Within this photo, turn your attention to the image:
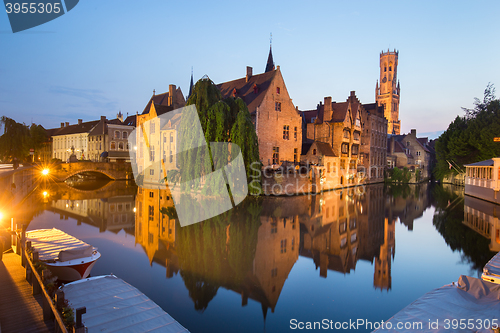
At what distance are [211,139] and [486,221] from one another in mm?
19604

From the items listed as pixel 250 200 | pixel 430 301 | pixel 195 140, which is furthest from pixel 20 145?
pixel 430 301

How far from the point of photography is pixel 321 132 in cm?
3978

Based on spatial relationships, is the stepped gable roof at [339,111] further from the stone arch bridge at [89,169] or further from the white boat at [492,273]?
the stone arch bridge at [89,169]

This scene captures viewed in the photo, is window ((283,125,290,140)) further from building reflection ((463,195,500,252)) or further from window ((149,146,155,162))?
window ((149,146,155,162))

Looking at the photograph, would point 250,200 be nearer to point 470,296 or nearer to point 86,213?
point 86,213

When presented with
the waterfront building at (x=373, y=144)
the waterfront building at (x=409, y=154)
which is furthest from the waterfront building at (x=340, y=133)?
the waterfront building at (x=409, y=154)

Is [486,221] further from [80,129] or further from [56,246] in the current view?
[80,129]

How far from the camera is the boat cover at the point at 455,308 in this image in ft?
16.4

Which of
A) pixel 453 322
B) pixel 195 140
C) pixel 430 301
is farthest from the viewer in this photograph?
pixel 195 140

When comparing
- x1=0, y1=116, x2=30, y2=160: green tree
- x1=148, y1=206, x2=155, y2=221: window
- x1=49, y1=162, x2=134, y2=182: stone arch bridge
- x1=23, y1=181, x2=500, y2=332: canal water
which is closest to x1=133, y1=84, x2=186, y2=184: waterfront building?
x1=49, y1=162, x2=134, y2=182: stone arch bridge

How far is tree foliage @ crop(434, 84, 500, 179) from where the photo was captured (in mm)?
33094

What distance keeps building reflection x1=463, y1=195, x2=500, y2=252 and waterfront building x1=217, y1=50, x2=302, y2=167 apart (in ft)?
55.8

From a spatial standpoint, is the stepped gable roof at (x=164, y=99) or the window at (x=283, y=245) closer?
the window at (x=283, y=245)

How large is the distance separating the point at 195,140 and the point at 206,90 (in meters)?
4.51
